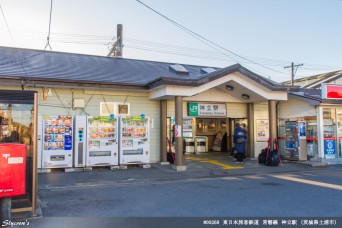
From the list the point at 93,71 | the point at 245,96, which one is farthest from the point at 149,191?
the point at 245,96

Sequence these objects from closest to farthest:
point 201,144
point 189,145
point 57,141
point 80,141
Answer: point 57,141 < point 80,141 < point 189,145 < point 201,144

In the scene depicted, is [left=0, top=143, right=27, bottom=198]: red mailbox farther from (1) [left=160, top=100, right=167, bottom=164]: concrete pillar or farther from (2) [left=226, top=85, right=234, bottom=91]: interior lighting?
(2) [left=226, top=85, right=234, bottom=91]: interior lighting

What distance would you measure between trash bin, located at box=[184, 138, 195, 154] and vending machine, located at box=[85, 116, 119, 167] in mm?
7707

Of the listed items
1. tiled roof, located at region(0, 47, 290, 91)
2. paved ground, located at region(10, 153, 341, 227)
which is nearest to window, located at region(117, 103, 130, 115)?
tiled roof, located at region(0, 47, 290, 91)

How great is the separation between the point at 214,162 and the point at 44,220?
9813mm

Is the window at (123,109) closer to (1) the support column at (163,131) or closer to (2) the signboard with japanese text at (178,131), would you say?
(1) the support column at (163,131)

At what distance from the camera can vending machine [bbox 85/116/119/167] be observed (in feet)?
40.0

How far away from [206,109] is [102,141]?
18.4 feet

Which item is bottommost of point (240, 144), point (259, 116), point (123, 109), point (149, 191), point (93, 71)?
point (149, 191)

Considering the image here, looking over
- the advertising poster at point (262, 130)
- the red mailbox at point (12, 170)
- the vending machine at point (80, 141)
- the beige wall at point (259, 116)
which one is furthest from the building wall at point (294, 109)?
the red mailbox at point (12, 170)

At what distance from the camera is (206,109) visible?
50.1 feet

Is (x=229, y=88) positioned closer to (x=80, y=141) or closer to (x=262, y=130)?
(x=262, y=130)

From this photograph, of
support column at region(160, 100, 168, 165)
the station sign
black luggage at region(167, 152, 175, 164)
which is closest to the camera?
support column at region(160, 100, 168, 165)

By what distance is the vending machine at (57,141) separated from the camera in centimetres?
1163
